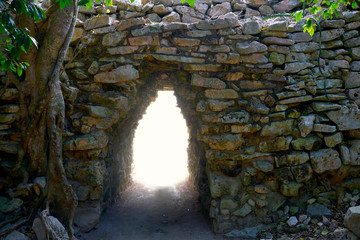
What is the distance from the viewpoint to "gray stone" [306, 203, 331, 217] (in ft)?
11.0

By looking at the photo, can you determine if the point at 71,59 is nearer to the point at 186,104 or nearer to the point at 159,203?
the point at 186,104

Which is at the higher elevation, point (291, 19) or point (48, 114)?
point (291, 19)

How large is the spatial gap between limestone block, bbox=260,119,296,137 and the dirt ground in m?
1.64

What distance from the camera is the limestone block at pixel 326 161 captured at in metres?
3.46

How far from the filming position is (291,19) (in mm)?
4008

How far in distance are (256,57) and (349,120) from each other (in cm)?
160

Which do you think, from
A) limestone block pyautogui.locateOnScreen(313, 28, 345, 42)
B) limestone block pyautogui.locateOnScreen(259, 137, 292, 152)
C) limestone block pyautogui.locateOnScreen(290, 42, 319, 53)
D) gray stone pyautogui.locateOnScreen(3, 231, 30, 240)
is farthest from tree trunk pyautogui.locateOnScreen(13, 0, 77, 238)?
limestone block pyautogui.locateOnScreen(313, 28, 345, 42)

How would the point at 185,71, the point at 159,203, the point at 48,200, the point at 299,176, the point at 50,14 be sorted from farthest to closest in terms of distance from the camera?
the point at 159,203
the point at 185,71
the point at 299,176
the point at 50,14
the point at 48,200

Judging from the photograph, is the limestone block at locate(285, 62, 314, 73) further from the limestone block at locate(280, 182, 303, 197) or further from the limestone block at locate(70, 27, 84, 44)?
the limestone block at locate(70, 27, 84, 44)

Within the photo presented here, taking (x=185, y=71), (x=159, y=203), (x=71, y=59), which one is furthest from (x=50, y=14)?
(x=159, y=203)

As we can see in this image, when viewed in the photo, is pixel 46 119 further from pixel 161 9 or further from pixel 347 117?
pixel 347 117

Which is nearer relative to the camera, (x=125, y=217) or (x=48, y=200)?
(x=48, y=200)

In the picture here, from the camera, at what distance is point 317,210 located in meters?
3.39

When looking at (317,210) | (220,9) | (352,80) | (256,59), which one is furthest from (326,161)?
(220,9)
